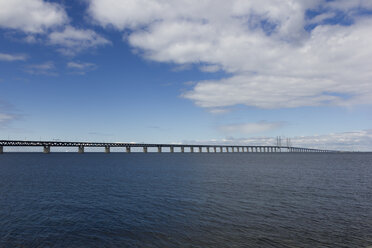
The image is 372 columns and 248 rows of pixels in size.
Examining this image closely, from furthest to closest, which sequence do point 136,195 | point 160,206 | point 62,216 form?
point 136,195, point 160,206, point 62,216

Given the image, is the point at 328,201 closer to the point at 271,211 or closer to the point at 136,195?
the point at 271,211

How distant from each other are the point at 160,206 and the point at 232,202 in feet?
32.0

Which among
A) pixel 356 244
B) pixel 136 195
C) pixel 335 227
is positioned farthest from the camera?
pixel 136 195

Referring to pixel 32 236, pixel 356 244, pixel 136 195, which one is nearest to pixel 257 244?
pixel 356 244

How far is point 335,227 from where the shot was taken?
22.4m

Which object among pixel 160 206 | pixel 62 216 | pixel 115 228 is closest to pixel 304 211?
pixel 160 206

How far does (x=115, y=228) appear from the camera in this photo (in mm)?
22609

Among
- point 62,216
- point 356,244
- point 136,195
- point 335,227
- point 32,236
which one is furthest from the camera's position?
point 136,195

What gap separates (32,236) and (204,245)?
1489 centimetres

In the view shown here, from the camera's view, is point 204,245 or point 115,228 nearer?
point 204,245

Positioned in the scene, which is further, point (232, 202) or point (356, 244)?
point (232, 202)

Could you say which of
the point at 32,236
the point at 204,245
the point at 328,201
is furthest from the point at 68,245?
the point at 328,201

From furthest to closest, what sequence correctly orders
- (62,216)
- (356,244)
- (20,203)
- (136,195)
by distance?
(136,195) → (20,203) → (62,216) → (356,244)

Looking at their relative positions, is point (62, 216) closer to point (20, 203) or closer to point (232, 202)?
point (20, 203)
